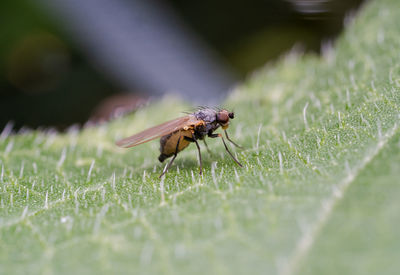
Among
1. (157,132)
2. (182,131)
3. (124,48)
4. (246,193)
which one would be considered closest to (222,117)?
(182,131)

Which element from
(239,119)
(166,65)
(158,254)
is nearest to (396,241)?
(158,254)

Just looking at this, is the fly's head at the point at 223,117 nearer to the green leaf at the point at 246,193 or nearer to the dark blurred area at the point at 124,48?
the green leaf at the point at 246,193

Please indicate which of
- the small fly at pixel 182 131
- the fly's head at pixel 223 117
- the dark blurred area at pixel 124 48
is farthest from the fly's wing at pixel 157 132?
the dark blurred area at pixel 124 48

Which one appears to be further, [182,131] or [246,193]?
[182,131]

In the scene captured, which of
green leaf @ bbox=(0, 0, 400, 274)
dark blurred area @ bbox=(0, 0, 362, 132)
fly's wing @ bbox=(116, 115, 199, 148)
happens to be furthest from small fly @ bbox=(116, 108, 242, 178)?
dark blurred area @ bbox=(0, 0, 362, 132)

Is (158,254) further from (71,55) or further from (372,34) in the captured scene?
(71,55)

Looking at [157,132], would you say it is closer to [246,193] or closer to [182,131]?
[182,131]

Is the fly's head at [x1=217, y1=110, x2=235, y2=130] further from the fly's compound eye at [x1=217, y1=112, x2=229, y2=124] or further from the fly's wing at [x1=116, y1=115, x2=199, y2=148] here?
the fly's wing at [x1=116, y1=115, x2=199, y2=148]
